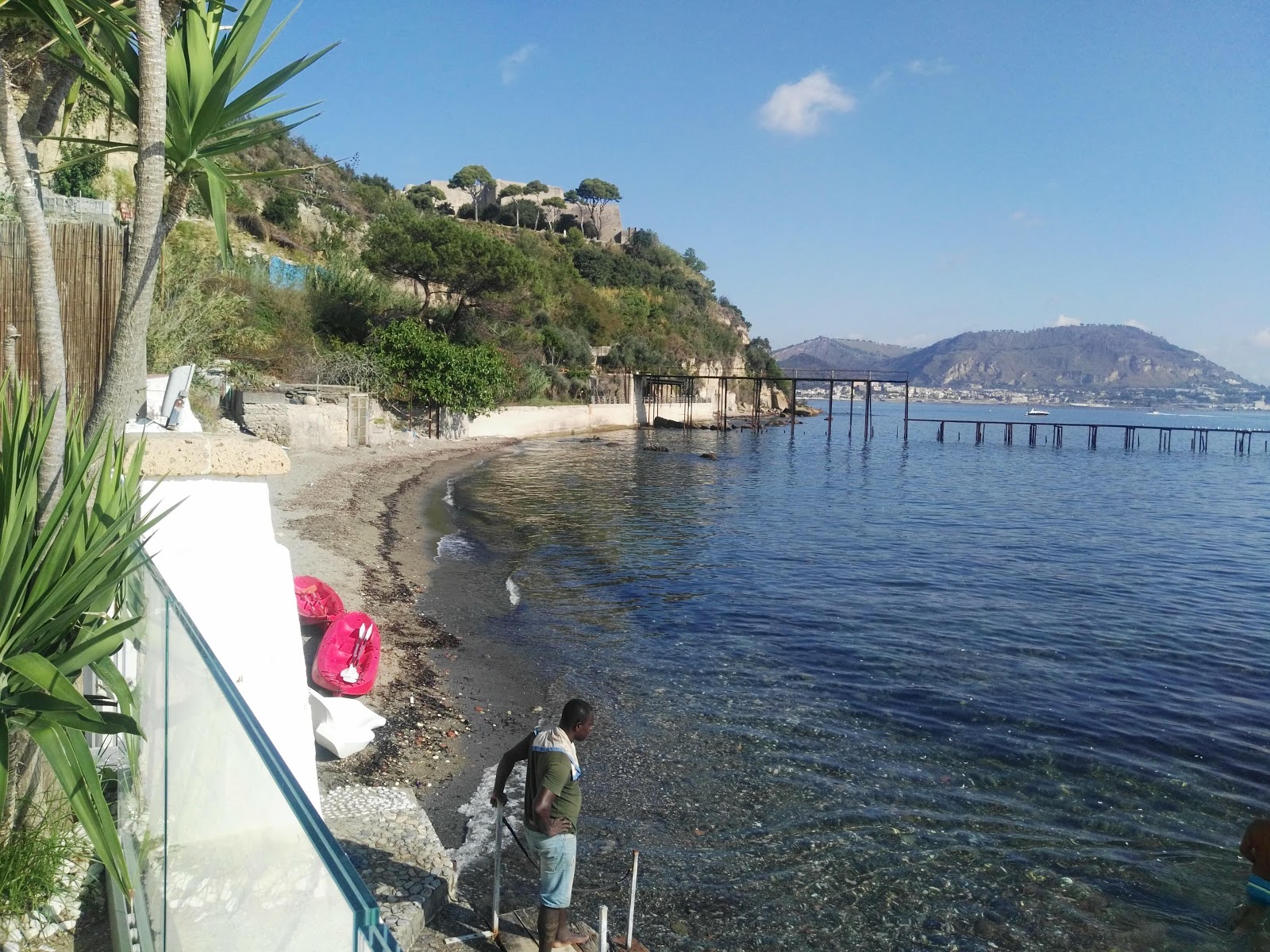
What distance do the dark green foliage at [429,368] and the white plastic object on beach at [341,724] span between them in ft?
103

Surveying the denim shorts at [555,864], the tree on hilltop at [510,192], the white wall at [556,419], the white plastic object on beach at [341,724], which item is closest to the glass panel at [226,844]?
the denim shorts at [555,864]

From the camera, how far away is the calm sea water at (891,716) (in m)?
6.59

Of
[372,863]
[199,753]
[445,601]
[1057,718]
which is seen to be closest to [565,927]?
[372,863]

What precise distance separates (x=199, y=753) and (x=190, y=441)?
2.90m

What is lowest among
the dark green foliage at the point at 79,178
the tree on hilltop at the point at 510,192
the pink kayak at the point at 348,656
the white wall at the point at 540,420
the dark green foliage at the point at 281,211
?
the pink kayak at the point at 348,656

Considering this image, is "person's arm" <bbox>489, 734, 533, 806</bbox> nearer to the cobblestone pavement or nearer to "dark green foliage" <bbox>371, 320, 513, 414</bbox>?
the cobblestone pavement

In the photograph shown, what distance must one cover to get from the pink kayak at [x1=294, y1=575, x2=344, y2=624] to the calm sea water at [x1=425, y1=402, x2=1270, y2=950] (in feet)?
9.00

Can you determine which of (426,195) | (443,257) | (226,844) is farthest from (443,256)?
(426,195)

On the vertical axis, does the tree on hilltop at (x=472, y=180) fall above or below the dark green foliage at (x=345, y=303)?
above

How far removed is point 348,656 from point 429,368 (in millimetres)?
32205

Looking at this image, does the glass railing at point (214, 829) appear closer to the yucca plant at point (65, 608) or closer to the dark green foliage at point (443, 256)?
the yucca plant at point (65, 608)

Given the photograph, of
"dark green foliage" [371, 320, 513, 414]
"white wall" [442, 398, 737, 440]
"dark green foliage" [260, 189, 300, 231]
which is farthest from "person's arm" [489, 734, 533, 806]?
"dark green foliage" [260, 189, 300, 231]

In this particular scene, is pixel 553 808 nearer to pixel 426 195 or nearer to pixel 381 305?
pixel 381 305

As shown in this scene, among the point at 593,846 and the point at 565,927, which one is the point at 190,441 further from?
the point at 593,846
